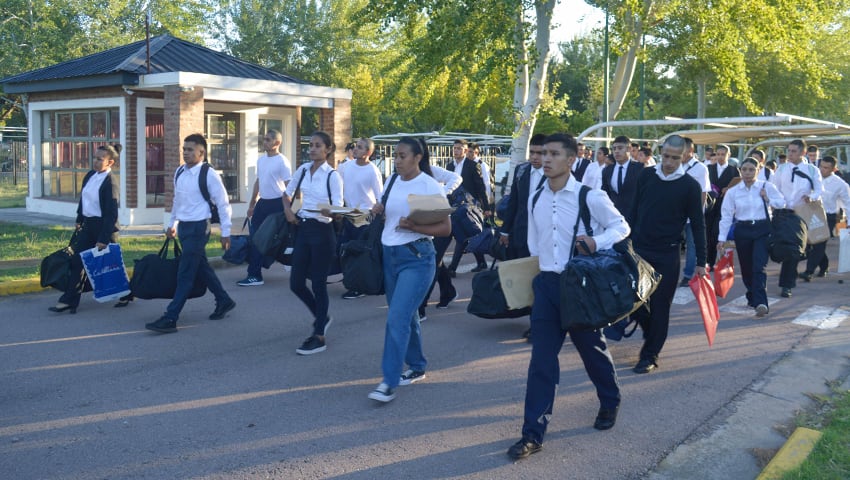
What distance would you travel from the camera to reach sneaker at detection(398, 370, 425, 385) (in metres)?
5.99

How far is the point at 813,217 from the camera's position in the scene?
10.6 m

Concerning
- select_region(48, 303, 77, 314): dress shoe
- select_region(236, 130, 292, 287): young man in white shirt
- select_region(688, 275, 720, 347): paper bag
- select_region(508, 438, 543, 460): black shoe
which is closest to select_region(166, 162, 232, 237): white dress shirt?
select_region(48, 303, 77, 314): dress shoe

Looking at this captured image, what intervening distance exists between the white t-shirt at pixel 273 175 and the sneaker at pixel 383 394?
4856 mm

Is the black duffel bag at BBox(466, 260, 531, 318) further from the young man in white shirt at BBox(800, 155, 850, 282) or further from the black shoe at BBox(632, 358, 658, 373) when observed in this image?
→ the young man in white shirt at BBox(800, 155, 850, 282)

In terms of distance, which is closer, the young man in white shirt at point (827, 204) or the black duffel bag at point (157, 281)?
the black duffel bag at point (157, 281)

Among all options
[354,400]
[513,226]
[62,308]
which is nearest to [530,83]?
[513,226]

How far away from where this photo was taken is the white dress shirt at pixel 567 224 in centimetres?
469

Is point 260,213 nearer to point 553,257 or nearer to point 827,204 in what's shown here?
point 553,257

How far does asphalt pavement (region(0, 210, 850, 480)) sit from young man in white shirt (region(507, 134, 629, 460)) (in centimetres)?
28

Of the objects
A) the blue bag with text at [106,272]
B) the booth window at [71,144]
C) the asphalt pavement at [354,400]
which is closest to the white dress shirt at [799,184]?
the asphalt pavement at [354,400]

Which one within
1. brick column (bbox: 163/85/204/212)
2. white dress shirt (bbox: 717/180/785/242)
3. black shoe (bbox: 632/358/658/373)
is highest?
brick column (bbox: 163/85/204/212)

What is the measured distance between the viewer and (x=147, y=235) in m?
14.8

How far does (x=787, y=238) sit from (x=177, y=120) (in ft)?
36.1

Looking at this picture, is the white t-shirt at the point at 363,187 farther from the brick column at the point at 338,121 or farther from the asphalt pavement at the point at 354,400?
the brick column at the point at 338,121
